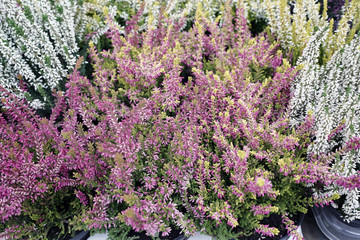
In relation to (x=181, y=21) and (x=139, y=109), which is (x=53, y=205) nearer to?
(x=139, y=109)

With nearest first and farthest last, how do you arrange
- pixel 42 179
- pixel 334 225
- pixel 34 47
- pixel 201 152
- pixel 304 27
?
pixel 42 179 → pixel 201 152 → pixel 334 225 → pixel 34 47 → pixel 304 27

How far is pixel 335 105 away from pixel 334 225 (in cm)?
86

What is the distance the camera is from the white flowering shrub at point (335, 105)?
64.2 inches

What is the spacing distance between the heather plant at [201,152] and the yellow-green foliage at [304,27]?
1.06 feet

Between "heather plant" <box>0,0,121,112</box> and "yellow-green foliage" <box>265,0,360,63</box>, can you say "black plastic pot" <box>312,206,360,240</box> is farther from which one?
"heather plant" <box>0,0,121,112</box>


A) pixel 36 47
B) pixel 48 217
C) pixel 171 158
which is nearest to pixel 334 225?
pixel 171 158

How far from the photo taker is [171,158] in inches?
68.3

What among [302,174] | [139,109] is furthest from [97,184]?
[302,174]

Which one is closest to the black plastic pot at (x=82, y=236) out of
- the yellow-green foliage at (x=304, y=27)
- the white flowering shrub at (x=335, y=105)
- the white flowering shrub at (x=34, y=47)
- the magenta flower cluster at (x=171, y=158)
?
the magenta flower cluster at (x=171, y=158)

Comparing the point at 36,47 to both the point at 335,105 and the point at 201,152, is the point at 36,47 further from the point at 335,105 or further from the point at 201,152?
the point at 335,105

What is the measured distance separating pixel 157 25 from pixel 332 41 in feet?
5.34

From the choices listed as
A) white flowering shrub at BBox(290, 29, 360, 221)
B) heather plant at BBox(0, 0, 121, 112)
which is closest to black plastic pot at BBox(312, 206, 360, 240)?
white flowering shrub at BBox(290, 29, 360, 221)

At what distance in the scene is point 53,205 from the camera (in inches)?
69.8

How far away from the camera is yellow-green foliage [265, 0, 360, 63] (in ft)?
7.50
